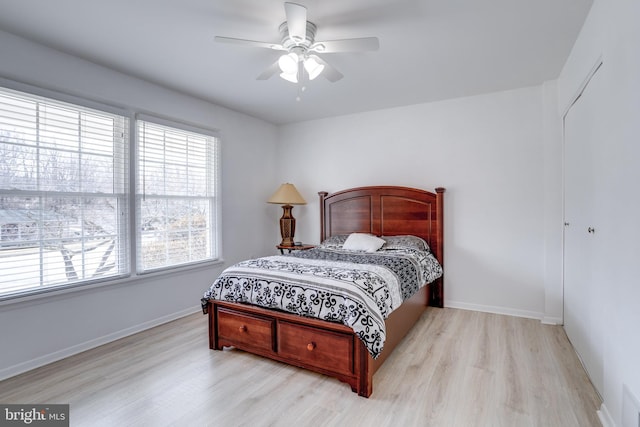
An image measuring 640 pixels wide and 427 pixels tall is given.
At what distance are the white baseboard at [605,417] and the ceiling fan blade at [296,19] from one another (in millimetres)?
2730

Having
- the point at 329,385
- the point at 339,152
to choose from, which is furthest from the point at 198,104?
the point at 329,385

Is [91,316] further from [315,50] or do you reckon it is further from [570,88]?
[570,88]

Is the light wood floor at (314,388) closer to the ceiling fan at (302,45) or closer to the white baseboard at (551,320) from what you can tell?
the white baseboard at (551,320)

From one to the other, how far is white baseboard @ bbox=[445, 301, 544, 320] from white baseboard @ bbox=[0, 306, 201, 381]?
3164mm

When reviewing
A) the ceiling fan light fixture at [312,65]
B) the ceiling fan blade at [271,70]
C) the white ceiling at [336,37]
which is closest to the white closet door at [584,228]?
the white ceiling at [336,37]

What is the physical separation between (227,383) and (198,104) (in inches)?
117

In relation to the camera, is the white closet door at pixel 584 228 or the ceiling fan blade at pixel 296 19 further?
the white closet door at pixel 584 228

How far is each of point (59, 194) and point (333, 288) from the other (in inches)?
91.9

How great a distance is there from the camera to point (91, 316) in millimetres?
2697

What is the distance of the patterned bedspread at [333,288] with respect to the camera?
6.47 feet

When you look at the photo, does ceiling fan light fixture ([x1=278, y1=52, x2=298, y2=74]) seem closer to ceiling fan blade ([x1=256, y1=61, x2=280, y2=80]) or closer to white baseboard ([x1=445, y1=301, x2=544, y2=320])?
ceiling fan blade ([x1=256, y1=61, x2=280, y2=80])

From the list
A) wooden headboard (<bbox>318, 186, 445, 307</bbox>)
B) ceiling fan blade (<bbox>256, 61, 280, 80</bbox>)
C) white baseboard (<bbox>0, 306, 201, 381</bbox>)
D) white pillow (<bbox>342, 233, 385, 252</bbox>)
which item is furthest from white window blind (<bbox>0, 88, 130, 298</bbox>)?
wooden headboard (<bbox>318, 186, 445, 307</bbox>)

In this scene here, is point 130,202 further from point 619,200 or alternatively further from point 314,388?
point 619,200

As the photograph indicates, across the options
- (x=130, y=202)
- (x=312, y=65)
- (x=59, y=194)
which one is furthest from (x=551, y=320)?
(x=59, y=194)
